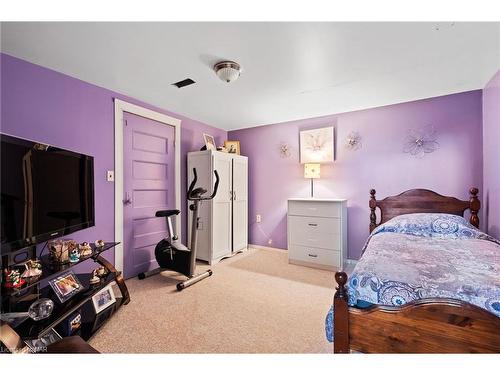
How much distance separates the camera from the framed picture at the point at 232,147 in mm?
3763

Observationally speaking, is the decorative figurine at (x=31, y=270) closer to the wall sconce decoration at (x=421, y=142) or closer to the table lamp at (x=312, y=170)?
the table lamp at (x=312, y=170)

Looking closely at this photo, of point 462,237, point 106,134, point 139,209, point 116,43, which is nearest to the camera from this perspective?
point 116,43

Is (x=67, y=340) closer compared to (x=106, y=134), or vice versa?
(x=67, y=340)

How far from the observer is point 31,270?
52.9 inches

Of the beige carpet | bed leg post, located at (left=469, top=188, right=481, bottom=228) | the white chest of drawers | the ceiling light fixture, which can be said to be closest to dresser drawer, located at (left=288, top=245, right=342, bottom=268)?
the white chest of drawers

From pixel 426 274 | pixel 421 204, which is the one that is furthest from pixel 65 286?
pixel 421 204

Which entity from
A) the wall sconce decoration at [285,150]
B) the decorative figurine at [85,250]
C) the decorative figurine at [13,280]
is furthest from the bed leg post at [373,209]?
the decorative figurine at [13,280]

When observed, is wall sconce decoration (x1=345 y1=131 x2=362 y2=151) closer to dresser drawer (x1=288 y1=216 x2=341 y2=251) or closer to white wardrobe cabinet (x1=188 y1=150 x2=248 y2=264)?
dresser drawer (x1=288 y1=216 x2=341 y2=251)

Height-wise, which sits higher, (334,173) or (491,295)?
(334,173)

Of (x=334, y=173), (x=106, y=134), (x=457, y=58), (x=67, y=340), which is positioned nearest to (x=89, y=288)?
(x=67, y=340)

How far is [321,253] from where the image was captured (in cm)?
293

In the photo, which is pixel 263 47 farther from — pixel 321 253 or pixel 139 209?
pixel 321 253

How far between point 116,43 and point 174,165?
1.70 meters
